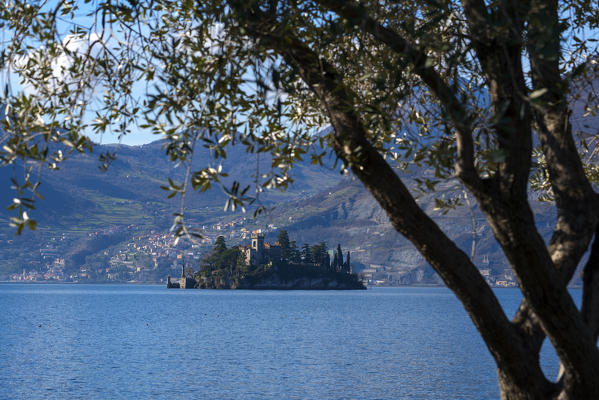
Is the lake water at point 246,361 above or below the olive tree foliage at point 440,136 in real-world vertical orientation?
below

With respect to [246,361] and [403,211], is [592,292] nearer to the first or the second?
[403,211]

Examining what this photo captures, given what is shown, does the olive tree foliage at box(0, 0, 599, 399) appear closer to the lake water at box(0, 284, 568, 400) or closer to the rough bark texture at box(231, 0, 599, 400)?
the rough bark texture at box(231, 0, 599, 400)

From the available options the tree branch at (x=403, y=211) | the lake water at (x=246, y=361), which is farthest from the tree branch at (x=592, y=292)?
the lake water at (x=246, y=361)

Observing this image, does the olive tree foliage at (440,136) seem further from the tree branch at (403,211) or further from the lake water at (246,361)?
the lake water at (246,361)

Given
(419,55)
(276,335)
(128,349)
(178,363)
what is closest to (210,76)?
(419,55)

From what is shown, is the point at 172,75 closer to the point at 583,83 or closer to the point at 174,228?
the point at 174,228

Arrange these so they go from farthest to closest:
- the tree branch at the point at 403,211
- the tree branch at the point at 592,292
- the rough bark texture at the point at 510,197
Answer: the tree branch at the point at 592,292 < the tree branch at the point at 403,211 < the rough bark texture at the point at 510,197

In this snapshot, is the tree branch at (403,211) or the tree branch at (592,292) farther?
the tree branch at (592,292)

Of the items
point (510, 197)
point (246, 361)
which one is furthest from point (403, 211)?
point (246, 361)

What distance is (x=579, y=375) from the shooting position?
6.05 m

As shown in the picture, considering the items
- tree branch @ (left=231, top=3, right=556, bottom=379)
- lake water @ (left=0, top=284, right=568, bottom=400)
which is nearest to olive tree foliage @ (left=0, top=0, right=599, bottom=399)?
tree branch @ (left=231, top=3, right=556, bottom=379)

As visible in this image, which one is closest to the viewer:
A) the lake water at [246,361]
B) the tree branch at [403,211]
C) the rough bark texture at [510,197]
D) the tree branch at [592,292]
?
the rough bark texture at [510,197]

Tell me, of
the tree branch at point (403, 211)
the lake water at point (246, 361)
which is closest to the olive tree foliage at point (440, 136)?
the tree branch at point (403, 211)

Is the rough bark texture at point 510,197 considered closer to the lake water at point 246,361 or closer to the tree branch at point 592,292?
the tree branch at point 592,292
